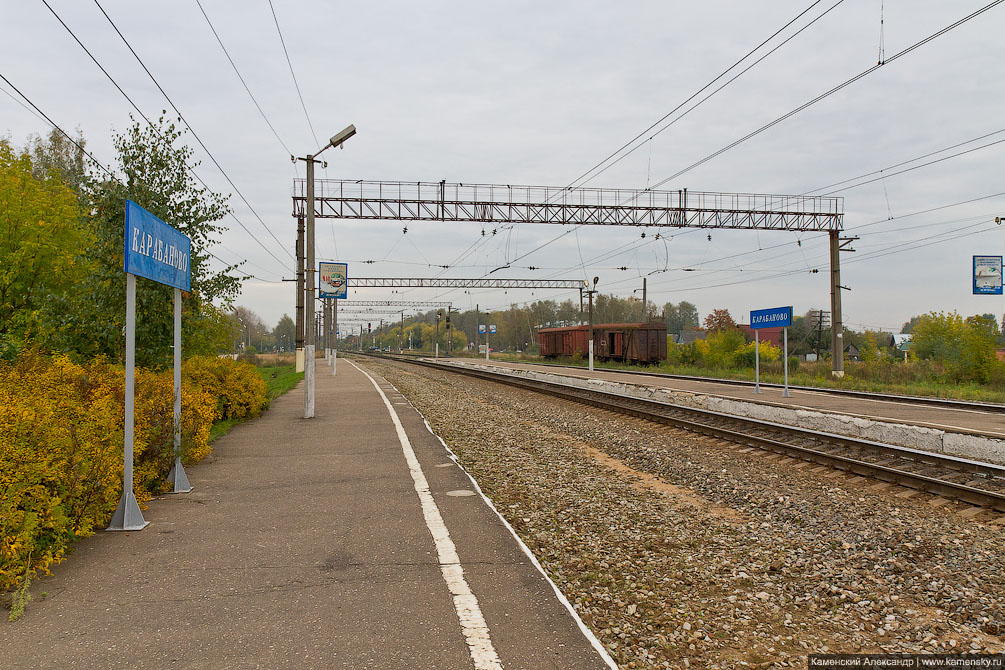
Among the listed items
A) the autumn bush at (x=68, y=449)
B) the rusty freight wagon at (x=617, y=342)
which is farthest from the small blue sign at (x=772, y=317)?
the rusty freight wagon at (x=617, y=342)

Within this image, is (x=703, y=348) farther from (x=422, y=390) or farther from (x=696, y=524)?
(x=696, y=524)

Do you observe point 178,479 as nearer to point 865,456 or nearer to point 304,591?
point 304,591

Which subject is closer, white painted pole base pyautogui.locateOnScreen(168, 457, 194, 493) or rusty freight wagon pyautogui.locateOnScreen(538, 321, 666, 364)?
white painted pole base pyautogui.locateOnScreen(168, 457, 194, 493)

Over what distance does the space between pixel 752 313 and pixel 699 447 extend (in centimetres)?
969

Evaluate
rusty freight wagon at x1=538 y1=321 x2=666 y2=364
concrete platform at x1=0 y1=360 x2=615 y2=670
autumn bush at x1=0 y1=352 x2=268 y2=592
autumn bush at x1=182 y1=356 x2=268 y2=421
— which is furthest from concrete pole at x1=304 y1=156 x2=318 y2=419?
rusty freight wagon at x1=538 y1=321 x2=666 y2=364

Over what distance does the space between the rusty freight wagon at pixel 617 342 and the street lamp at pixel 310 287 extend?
3030 cm

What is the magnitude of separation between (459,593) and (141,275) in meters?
4.20

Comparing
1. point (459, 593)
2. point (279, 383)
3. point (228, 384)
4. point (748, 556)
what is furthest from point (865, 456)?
point (279, 383)

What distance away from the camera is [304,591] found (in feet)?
14.1

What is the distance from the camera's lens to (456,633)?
3.71 metres

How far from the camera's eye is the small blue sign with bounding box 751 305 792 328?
59.7 ft

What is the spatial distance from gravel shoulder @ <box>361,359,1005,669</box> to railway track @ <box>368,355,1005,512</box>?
0.84 ft

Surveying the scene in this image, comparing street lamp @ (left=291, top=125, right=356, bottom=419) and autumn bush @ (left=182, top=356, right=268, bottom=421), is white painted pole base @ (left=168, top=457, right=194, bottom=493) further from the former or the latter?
street lamp @ (left=291, top=125, right=356, bottom=419)

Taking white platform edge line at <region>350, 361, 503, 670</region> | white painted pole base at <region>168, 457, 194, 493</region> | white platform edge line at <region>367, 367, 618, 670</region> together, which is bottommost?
white platform edge line at <region>367, 367, 618, 670</region>
